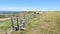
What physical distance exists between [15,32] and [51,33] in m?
3.57

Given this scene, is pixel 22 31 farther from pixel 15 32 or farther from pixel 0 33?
pixel 0 33

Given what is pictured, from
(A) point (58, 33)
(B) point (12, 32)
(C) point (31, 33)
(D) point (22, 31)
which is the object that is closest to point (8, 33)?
(B) point (12, 32)

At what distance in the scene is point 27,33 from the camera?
1297 cm

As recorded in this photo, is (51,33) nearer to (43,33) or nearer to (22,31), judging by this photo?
(43,33)

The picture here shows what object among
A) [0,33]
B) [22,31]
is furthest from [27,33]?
[0,33]

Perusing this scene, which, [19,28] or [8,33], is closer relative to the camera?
[8,33]

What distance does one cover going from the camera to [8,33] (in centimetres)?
1207

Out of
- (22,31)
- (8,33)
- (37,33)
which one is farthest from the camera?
(37,33)

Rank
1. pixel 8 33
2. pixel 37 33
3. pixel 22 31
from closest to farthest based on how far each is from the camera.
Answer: pixel 8 33, pixel 22 31, pixel 37 33

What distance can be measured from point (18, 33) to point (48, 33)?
10.0 ft

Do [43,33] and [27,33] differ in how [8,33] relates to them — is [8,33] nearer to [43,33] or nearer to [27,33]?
[27,33]

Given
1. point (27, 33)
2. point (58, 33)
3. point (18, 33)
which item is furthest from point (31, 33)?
point (58, 33)

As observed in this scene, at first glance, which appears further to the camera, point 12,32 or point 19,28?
point 19,28

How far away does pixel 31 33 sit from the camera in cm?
1341
